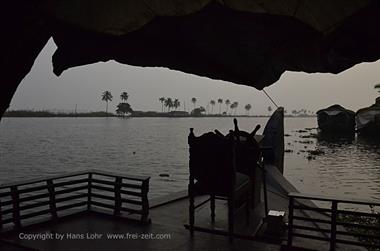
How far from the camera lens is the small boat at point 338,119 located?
254 ft

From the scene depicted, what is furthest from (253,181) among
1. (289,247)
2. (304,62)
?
(304,62)

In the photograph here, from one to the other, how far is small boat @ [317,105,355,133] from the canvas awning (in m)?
80.7

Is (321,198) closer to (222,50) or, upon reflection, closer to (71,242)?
(222,50)

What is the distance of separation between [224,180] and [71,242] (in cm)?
333

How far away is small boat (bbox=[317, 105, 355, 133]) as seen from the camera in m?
77.3

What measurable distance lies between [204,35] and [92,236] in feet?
16.5

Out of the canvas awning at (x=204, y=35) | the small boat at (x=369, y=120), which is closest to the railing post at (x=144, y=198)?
the canvas awning at (x=204, y=35)

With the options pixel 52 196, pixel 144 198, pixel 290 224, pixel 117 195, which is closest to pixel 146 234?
pixel 144 198

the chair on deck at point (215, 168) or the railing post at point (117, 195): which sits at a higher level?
the chair on deck at point (215, 168)

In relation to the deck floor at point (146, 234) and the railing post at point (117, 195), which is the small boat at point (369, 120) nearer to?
the deck floor at point (146, 234)

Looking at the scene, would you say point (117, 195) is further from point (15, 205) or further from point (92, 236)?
point (15, 205)

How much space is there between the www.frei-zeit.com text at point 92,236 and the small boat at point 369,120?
7120 cm

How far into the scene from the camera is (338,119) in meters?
77.2

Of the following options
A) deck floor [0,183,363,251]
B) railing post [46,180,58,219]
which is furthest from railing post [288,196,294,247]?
railing post [46,180,58,219]
